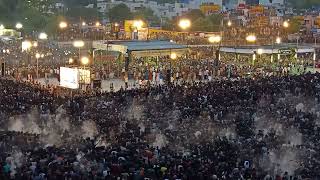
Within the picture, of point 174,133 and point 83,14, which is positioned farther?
point 83,14

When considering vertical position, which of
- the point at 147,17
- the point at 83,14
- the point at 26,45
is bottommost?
the point at 147,17

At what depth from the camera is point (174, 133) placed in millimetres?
21203

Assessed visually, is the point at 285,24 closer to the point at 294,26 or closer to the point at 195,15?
the point at 294,26

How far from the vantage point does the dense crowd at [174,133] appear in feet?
51.0

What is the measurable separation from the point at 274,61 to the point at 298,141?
87.4 ft

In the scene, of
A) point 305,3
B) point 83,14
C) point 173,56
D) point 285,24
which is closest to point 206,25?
point 285,24

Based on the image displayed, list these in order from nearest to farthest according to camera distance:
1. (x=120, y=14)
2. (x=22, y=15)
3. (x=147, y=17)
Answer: (x=22, y=15), (x=120, y=14), (x=147, y=17)

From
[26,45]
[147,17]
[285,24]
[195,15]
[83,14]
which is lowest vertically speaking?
[147,17]

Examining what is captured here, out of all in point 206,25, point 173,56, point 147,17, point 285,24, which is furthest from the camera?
point 147,17

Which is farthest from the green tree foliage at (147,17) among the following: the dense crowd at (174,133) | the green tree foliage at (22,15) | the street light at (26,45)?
the dense crowd at (174,133)

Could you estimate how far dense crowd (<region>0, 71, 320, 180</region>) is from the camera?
15539mm

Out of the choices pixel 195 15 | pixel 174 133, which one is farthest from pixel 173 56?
pixel 195 15

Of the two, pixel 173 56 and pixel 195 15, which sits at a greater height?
pixel 173 56

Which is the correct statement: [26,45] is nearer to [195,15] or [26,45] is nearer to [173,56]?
[173,56]
